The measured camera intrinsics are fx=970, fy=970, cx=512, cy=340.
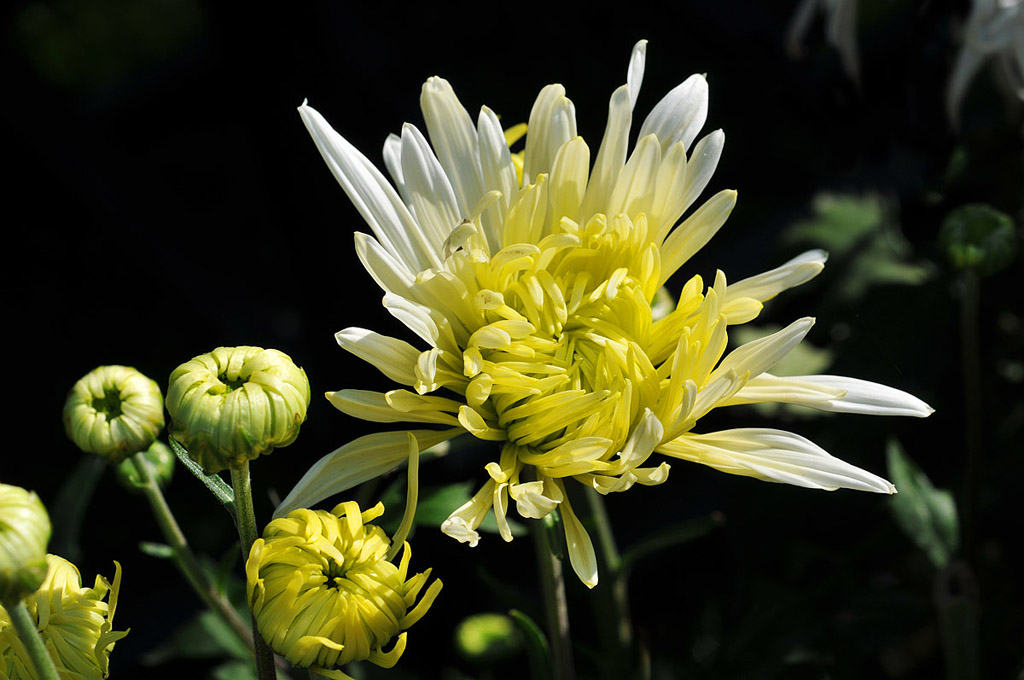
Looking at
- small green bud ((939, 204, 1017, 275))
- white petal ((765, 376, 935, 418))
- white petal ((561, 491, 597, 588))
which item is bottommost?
white petal ((561, 491, 597, 588))

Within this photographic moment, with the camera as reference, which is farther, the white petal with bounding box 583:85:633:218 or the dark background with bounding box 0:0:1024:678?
the dark background with bounding box 0:0:1024:678

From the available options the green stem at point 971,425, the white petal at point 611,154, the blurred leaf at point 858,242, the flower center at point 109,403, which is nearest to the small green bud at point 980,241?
the green stem at point 971,425

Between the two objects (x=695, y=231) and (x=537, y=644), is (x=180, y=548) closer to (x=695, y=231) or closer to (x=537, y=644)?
(x=537, y=644)

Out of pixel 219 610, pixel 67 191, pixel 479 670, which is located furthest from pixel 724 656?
pixel 67 191

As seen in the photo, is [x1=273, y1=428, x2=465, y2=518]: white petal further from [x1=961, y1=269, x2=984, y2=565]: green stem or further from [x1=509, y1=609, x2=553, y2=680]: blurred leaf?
[x1=961, y1=269, x2=984, y2=565]: green stem

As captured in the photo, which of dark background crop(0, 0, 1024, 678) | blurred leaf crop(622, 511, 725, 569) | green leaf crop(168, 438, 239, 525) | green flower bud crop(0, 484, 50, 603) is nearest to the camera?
green flower bud crop(0, 484, 50, 603)

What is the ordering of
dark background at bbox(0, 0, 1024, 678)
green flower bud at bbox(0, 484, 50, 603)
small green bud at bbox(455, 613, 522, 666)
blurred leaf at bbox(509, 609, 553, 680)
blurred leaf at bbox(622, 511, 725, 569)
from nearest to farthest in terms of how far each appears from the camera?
green flower bud at bbox(0, 484, 50, 603) < blurred leaf at bbox(509, 609, 553, 680) < blurred leaf at bbox(622, 511, 725, 569) < small green bud at bbox(455, 613, 522, 666) < dark background at bbox(0, 0, 1024, 678)

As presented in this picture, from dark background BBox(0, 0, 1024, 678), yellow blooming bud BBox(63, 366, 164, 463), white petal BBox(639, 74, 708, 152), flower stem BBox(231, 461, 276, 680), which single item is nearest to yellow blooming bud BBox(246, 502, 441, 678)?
flower stem BBox(231, 461, 276, 680)
